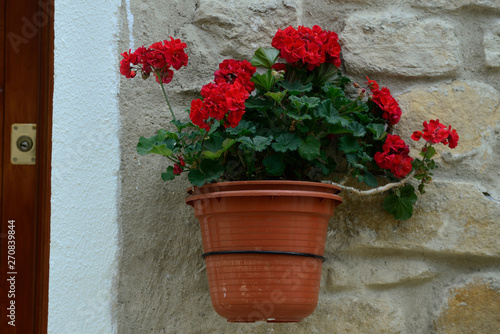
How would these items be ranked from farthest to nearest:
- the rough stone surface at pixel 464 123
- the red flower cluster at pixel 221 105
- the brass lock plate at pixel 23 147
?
1. the brass lock plate at pixel 23 147
2. the rough stone surface at pixel 464 123
3. the red flower cluster at pixel 221 105

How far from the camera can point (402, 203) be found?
1571 mm

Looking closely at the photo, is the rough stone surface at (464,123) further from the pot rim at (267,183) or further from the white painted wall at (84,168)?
the white painted wall at (84,168)

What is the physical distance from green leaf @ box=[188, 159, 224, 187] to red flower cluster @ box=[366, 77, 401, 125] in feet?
1.61

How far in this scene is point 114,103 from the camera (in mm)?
1583

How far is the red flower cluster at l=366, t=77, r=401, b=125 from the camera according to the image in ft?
5.11

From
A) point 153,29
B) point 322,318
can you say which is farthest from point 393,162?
point 153,29

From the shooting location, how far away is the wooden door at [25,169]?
172cm

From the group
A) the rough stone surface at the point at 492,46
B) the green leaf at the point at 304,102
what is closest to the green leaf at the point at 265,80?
the green leaf at the point at 304,102

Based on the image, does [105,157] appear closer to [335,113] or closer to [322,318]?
[335,113]

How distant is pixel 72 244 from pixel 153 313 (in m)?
A: 0.29

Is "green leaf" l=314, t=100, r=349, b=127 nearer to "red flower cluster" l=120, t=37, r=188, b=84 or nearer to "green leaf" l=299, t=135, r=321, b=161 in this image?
"green leaf" l=299, t=135, r=321, b=161

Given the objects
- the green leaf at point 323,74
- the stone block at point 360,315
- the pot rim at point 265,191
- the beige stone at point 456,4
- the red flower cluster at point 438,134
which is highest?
the beige stone at point 456,4

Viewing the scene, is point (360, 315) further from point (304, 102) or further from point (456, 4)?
point (456, 4)

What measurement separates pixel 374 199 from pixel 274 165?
355 mm
